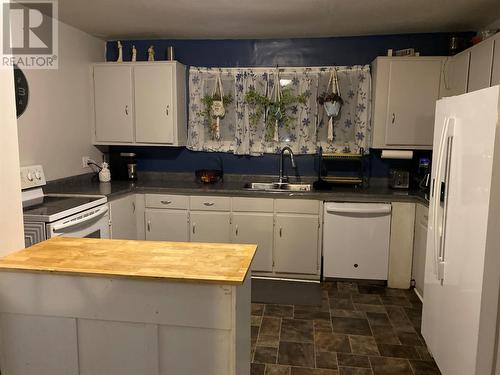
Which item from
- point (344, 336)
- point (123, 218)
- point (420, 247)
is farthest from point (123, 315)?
point (420, 247)

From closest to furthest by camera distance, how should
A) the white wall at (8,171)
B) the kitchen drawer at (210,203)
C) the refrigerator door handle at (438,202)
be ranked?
the white wall at (8,171), the refrigerator door handle at (438,202), the kitchen drawer at (210,203)

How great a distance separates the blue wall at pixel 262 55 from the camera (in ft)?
12.9

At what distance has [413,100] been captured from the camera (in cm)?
363

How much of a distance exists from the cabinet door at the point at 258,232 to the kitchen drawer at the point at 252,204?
0.05 m

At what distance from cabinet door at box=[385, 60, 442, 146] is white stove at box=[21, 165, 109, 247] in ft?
8.89

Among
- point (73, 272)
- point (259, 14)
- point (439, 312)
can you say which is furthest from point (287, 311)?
point (259, 14)

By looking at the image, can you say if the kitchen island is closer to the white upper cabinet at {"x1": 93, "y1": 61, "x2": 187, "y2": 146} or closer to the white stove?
the white stove

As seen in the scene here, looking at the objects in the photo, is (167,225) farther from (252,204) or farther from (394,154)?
(394,154)

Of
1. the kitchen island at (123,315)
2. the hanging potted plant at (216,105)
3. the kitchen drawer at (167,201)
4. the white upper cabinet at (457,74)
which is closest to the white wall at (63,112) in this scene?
the kitchen drawer at (167,201)

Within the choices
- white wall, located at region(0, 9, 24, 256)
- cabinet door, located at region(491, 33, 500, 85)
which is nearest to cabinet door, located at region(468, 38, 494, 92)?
cabinet door, located at region(491, 33, 500, 85)

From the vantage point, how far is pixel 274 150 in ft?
13.9

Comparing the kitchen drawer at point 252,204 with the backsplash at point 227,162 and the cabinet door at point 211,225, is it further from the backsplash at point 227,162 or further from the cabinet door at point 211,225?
the backsplash at point 227,162

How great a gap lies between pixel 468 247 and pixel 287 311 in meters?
1.69

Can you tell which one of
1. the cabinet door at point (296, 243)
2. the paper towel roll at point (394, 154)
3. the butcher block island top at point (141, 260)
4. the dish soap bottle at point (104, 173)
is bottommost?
the cabinet door at point (296, 243)
